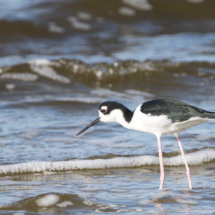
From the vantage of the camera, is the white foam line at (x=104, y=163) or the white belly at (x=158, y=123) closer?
the white belly at (x=158, y=123)

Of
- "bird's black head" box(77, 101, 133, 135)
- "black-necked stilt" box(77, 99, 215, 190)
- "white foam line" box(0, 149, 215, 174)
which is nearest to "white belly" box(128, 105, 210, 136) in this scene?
"black-necked stilt" box(77, 99, 215, 190)

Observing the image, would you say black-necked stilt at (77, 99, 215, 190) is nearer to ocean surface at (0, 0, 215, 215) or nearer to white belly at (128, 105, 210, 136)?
white belly at (128, 105, 210, 136)

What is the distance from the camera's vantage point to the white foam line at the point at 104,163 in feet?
15.1

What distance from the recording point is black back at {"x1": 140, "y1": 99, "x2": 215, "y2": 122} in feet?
13.0

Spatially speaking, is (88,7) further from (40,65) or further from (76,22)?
(40,65)

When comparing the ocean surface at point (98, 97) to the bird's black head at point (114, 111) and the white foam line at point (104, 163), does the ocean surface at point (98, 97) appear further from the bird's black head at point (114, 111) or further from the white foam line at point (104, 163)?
the bird's black head at point (114, 111)

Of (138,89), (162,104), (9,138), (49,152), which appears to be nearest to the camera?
(162,104)

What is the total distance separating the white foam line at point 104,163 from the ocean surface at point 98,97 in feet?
0.04

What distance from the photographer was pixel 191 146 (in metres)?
5.36

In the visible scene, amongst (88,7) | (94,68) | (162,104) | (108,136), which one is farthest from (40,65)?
(162,104)

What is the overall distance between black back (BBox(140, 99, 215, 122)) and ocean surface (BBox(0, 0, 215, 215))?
716 millimetres

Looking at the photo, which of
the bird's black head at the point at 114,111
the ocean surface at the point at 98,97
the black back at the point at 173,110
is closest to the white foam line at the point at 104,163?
the ocean surface at the point at 98,97

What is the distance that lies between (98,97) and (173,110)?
407 cm

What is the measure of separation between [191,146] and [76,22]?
6.90 meters
